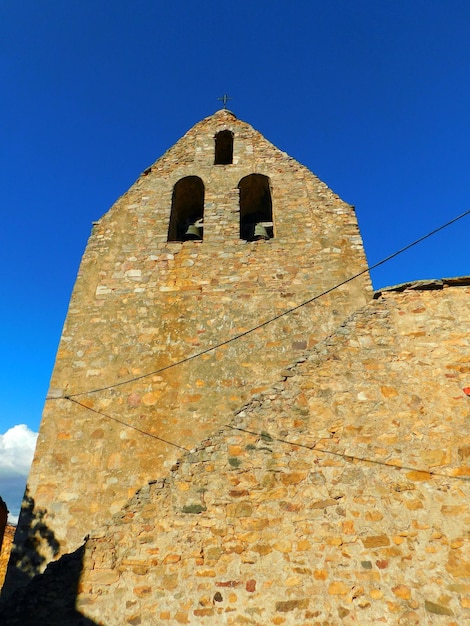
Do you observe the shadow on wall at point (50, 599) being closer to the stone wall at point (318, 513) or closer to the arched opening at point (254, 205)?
the stone wall at point (318, 513)

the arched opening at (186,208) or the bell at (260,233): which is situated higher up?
the arched opening at (186,208)

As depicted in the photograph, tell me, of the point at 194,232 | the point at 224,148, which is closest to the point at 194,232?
the point at 194,232

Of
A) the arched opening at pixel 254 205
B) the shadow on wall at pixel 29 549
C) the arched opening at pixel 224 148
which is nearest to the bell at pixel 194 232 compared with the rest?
the arched opening at pixel 254 205

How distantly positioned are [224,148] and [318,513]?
973 cm

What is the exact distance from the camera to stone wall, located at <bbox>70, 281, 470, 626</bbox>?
3.62 m

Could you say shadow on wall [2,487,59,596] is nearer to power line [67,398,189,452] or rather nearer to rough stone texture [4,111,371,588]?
rough stone texture [4,111,371,588]

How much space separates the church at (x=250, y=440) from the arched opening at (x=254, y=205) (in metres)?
0.67

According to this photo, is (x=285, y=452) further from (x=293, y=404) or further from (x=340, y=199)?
(x=340, y=199)

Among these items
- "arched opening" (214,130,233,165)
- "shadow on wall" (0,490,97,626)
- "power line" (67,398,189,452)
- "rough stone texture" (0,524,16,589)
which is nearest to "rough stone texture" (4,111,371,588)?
"power line" (67,398,189,452)

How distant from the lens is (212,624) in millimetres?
3564

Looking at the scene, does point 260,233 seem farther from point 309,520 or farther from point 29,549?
point 29,549

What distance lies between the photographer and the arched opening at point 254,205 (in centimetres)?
942

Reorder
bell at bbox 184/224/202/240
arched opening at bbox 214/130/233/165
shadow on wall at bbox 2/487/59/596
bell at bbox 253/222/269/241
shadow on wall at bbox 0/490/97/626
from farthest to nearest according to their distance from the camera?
arched opening at bbox 214/130/233/165 → bell at bbox 184/224/202/240 → bell at bbox 253/222/269/241 → shadow on wall at bbox 2/487/59/596 → shadow on wall at bbox 0/490/97/626

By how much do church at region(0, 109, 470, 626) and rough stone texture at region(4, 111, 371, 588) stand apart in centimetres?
3
